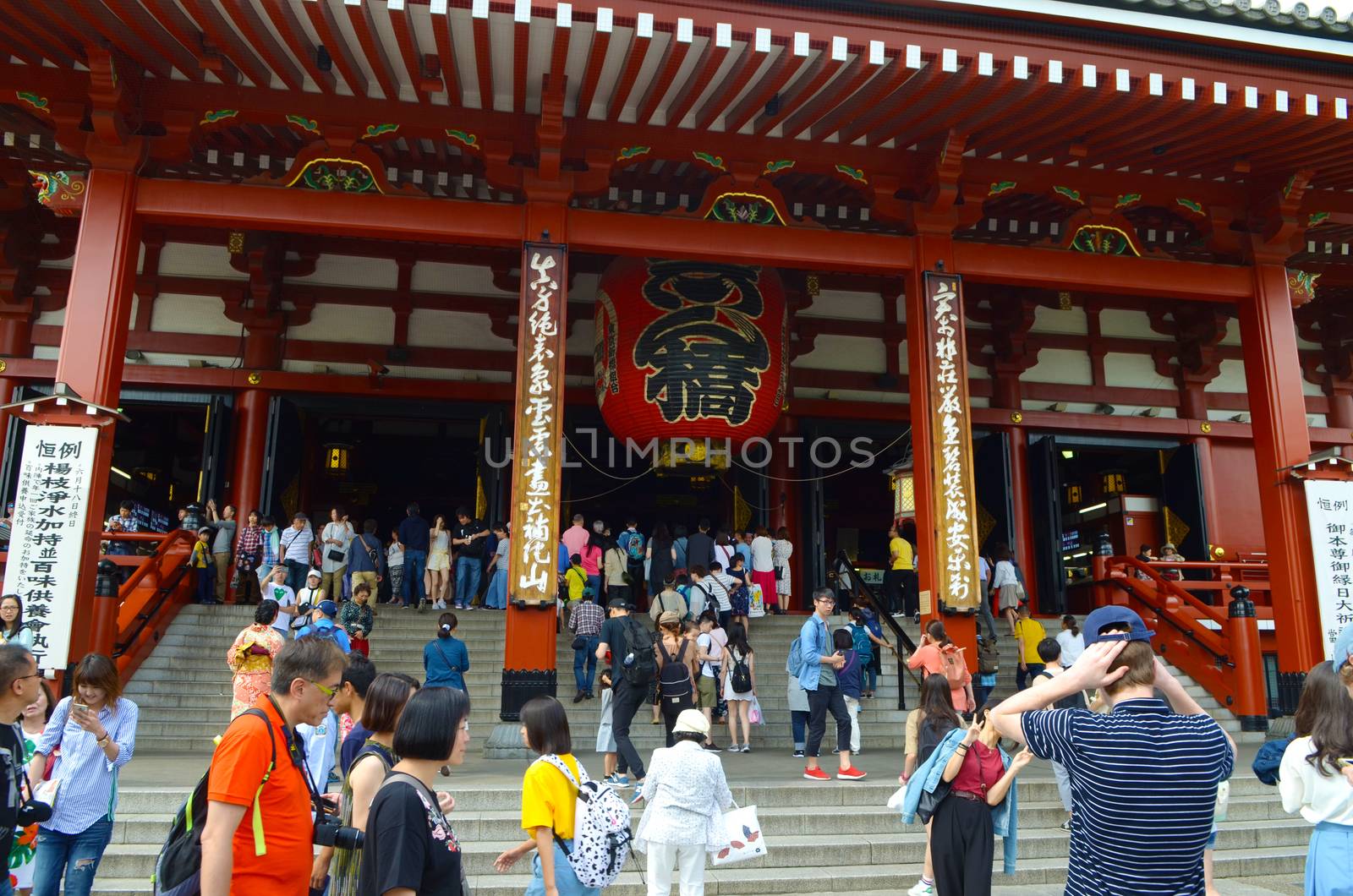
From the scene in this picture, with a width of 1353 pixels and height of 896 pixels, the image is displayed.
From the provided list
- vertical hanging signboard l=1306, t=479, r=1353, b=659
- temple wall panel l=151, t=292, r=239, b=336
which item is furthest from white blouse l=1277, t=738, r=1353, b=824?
temple wall panel l=151, t=292, r=239, b=336

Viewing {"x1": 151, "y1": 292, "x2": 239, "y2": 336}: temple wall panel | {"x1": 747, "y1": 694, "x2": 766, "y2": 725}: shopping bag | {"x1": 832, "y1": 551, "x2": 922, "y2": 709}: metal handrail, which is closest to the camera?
{"x1": 747, "y1": 694, "x2": 766, "y2": 725}: shopping bag

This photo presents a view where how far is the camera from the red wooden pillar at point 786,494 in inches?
553

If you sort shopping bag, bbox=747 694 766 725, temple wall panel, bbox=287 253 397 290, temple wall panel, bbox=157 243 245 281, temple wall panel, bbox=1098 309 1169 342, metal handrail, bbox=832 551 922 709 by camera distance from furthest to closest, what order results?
1. temple wall panel, bbox=1098 309 1169 342
2. temple wall panel, bbox=287 253 397 290
3. temple wall panel, bbox=157 243 245 281
4. metal handrail, bbox=832 551 922 709
5. shopping bag, bbox=747 694 766 725

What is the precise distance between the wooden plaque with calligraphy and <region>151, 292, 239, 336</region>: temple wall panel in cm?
906

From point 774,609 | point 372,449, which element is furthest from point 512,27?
point 372,449

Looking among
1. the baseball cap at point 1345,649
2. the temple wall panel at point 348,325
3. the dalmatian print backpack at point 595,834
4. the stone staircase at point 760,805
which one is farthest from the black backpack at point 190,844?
the temple wall panel at point 348,325

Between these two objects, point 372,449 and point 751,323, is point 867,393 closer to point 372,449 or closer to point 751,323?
point 751,323

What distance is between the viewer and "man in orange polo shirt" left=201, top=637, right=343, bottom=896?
2.71m

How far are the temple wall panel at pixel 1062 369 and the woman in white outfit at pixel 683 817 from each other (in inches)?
452

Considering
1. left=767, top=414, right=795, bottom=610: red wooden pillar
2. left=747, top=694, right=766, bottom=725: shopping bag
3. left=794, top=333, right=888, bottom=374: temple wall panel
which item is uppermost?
left=794, top=333, right=888, bottom=374: temple wall panel

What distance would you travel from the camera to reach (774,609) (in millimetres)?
13148

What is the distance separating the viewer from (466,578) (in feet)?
39.9

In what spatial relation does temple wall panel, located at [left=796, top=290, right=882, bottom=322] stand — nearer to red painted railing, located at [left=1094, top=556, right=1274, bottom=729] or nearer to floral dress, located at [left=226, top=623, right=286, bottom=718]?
red painted railing, located at [left=1094, top=556, right=1274, bottom=729]

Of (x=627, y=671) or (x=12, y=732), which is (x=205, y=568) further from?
(x=12, y=732)
